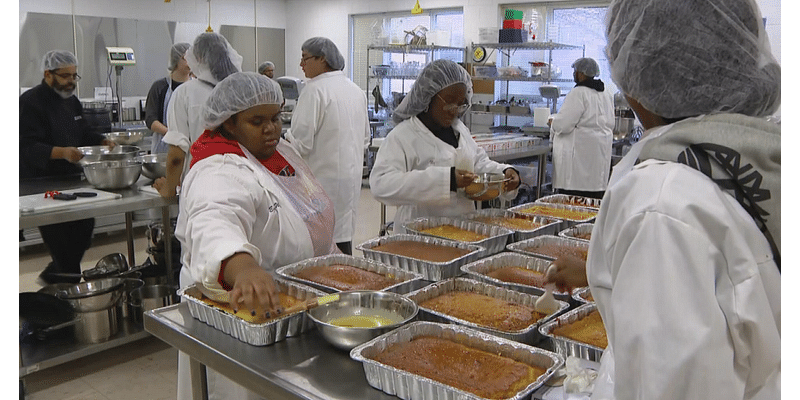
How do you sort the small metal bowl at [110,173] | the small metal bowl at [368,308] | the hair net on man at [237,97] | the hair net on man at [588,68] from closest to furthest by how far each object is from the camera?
the small metal bowl at [368,308] → the hair net on man at [237,97] → the small metal bowl at [110,173] → the hair net on man at [588,68]

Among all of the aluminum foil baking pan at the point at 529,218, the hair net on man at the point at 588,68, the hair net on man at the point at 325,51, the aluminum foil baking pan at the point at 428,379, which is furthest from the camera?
the hair net on man at the point at 588,68

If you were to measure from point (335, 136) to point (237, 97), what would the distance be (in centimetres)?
169

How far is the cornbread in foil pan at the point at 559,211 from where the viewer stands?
2646mm

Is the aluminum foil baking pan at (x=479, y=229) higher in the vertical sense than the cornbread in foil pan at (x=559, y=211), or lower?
lower

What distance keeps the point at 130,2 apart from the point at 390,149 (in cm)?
653

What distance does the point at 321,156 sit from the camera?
3527 mm

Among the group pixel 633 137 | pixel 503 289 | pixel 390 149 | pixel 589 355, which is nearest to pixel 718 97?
pixel 589 355

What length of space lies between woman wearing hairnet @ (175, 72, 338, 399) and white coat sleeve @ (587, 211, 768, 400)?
2.85 ft

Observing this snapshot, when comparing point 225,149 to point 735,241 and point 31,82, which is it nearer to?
point 735,241

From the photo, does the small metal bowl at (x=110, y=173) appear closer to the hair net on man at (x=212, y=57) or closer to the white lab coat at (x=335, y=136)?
the hair net on man at (x=212, y=57)

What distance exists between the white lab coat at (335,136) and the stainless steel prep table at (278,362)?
1989 millimetres

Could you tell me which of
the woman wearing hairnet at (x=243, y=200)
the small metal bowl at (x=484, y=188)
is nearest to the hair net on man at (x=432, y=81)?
the small metal bowl at (x=484, y=188)

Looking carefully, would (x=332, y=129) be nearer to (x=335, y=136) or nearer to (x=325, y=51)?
(x=335, y=136)

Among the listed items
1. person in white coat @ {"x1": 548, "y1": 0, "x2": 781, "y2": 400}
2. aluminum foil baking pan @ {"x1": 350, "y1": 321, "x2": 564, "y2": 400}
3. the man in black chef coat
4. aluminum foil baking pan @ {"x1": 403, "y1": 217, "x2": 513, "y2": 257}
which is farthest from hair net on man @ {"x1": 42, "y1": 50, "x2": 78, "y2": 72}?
person in white coat @ {"x1": 548, "y1": 0, "x2": 781, "y2": 400}
